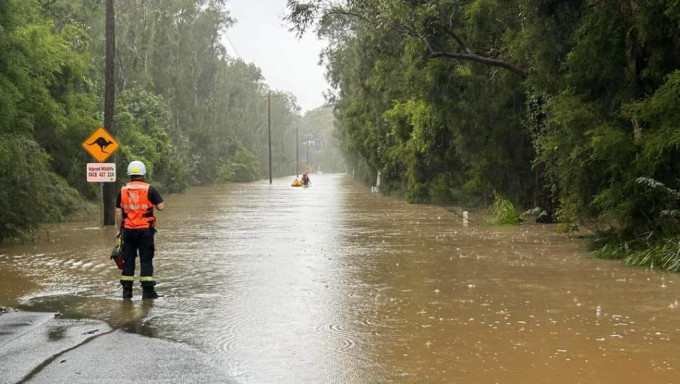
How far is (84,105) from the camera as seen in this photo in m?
29.3

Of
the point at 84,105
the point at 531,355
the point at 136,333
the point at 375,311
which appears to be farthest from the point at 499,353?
the point at 84,105

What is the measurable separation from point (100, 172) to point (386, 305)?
14.2 meters

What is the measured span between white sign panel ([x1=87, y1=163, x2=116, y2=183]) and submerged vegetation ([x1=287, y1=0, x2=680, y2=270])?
6.72m

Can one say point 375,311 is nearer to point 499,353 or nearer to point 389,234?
point 499,353

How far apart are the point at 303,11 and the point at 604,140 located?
1062 cm

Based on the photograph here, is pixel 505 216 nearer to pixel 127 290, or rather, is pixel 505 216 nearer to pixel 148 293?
pixel 148 293

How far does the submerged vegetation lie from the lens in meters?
13.7

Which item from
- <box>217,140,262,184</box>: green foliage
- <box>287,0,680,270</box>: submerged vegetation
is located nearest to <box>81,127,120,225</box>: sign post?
<box>287,0,680,270</box>: submerged vegetation

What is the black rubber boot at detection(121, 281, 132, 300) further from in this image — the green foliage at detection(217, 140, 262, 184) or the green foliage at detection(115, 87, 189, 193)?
the green foliage at detection(217, 140, 262, 184)

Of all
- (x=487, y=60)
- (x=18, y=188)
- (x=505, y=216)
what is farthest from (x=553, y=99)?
(x=18, y=188)

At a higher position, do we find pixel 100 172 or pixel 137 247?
pixel 100 172

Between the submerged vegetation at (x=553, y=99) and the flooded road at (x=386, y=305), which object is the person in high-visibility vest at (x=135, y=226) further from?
the submerged vegetation at (x=553, y=99)

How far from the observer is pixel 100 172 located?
21.7 meters

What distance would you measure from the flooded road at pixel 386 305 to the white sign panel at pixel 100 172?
3.29 m
